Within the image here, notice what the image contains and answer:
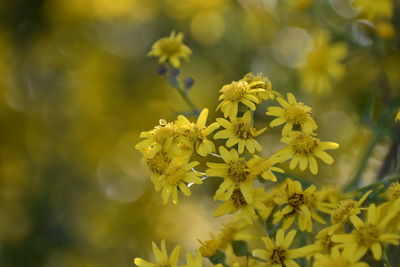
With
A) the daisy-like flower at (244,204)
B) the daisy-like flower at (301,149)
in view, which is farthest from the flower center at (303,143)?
the daisy-like flower at (244,204)

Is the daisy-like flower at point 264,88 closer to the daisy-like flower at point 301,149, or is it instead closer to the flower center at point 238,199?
the daisy-like flower at point 301,149

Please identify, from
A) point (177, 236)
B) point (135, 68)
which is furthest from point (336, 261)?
point (135, 68)

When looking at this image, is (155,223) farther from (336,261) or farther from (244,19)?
(336,261)

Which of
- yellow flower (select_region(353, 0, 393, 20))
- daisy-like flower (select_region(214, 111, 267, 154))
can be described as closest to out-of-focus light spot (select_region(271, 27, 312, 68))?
yellow flower (select_region(353, 0, 393, 20))

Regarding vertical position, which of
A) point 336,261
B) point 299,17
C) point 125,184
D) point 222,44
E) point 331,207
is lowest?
point 336,261

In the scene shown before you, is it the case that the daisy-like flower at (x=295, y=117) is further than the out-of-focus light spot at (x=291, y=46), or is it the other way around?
the out-of-focus light spot at (x=291, y=46)

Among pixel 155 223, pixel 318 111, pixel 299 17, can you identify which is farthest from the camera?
pixel 155 223
